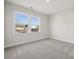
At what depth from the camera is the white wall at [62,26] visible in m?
4.32

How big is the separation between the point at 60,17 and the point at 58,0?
2410 millimetres

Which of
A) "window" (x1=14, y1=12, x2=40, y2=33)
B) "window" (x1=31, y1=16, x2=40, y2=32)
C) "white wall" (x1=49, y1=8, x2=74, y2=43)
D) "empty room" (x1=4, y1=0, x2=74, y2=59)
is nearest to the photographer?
"empty room" (x1=4, y1=0, x2=74, y2=59)

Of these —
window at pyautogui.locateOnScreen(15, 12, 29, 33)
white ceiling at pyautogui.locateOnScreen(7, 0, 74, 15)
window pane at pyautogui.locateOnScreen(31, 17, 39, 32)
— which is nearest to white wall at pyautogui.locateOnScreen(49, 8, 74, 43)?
white ceiling at pyautogui.locateOnScreen(7, 0, 74, 15)

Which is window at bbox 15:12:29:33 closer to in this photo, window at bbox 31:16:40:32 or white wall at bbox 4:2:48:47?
white wall at bbox 4:2:48:47

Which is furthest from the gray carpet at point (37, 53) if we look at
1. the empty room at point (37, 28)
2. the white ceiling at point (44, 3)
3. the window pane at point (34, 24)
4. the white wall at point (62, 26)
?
the white ceiling at point (44, 3)

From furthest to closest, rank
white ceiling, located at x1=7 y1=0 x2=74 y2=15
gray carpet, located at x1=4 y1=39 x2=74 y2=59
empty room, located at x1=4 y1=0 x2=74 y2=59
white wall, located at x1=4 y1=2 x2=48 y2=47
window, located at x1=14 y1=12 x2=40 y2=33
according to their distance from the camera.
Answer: window, located at x1=14 y1=12 x2=40 y2=33
white wall, located at x1=4 y1=2 x2=48 y2=47
white ceiling, located at x1=7 y1=0 x2=74 y2=15
empty room, located at x1=4 y1=0 x2=74 y2=59
gray carpet, located at x1=4 y1=39 x2=74 y2=59

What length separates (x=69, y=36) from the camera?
14.5 ft

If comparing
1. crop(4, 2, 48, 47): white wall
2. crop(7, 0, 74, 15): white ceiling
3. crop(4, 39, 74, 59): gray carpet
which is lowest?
crop(4, 39, 74, 59): gray carpet

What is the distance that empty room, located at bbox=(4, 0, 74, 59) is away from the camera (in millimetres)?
2846

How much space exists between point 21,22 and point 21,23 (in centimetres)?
7

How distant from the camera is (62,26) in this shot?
498 cm

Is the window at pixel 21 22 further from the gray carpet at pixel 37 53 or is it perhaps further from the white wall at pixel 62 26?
the white wall at pixel 62 26

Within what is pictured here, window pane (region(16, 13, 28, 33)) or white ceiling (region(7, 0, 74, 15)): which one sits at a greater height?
white ceiling (region(7, 0, 74, 15))

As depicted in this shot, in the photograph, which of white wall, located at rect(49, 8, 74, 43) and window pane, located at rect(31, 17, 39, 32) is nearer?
white wall, located at rect(49, 8, 74, 43)
